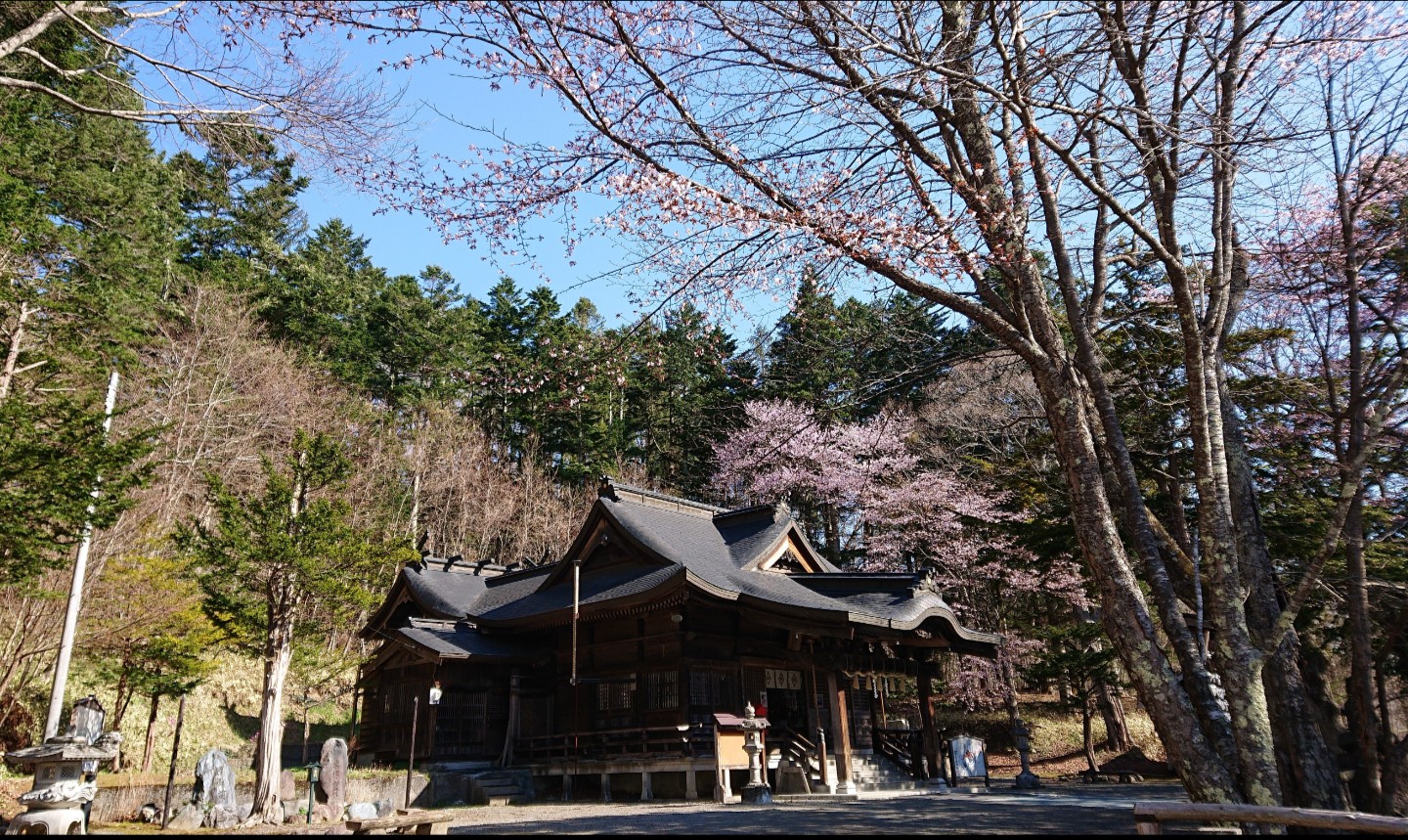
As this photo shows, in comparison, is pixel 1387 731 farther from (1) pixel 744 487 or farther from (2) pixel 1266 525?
(1) pixel 744 487

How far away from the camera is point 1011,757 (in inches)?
919

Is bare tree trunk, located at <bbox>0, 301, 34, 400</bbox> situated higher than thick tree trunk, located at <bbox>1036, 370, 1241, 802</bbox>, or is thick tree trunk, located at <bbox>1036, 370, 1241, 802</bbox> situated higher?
bare tree trunk, located at <bbox>0, 301, 34, 400</bbox>

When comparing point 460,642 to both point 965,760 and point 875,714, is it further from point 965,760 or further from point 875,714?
point 965,760

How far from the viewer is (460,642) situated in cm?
1734

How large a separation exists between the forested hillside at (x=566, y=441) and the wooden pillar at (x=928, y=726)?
2867 mm

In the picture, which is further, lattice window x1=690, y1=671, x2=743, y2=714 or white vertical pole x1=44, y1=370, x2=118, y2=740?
lattice window x1=690, y1=671, x2=743, y2=714

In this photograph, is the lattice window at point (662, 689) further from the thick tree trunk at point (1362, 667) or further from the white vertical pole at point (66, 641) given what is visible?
→ the thick tree trunk at point (1362, 667)

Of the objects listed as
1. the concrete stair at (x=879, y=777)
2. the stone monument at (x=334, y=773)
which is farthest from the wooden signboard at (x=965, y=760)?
the stone monument at (x=334, y=773)

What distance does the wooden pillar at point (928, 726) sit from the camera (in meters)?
16.2

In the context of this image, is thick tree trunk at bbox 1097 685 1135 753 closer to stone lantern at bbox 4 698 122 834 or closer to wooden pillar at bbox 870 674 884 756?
wooden pillar at bbox 870 674 884 756

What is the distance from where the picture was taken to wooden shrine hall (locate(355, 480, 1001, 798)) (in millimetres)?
14438

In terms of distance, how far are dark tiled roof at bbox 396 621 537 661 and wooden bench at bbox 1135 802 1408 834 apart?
46.8 feet

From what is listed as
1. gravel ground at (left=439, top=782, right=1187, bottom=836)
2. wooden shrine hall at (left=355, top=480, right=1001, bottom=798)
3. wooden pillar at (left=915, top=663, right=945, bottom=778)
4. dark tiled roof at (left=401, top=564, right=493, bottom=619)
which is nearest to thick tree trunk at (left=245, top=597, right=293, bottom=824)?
gravel ground at (left=439, top=782, right=1187, bottom=836)

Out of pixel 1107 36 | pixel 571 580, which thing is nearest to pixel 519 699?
pixel 571 580
